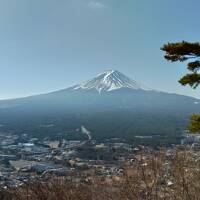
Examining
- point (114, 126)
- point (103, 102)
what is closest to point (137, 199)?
point (114, 126)

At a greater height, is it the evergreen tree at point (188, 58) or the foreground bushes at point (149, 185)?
the evergreen tree at point (188, 58)

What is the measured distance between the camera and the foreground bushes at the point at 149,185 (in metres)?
7.42

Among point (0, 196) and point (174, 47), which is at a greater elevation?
point (174, 47)

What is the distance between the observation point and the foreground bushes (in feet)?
24.3

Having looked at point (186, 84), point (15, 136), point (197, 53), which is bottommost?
point (15, 136)

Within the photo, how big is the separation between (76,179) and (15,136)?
68.7m

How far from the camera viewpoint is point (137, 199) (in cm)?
748

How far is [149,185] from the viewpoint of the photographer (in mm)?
7668

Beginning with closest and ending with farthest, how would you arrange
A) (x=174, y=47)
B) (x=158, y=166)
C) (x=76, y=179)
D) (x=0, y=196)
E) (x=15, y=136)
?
(x=174, y=47)
(x=158, y=166)
(x=76, y=179)
(x=0, y=196)
(x=15, y=136)

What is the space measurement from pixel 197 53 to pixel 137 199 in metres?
3.12

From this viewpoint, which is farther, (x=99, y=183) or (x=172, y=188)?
(x=99, y=183)

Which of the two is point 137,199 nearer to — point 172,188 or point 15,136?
point 172,188

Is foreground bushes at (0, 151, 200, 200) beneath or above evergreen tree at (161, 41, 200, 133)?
beneath

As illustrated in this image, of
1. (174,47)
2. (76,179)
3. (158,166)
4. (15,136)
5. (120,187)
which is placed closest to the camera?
(174,47)
